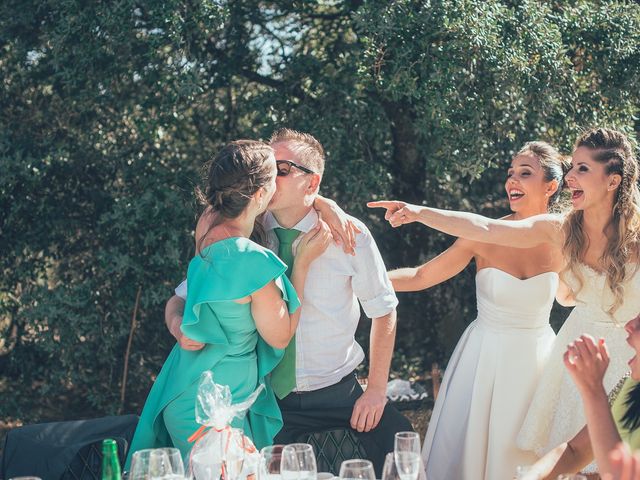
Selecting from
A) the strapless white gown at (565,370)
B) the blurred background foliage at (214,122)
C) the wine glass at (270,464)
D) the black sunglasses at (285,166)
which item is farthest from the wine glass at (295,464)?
the blurred background foliage at (214,122)

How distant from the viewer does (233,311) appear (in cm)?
291

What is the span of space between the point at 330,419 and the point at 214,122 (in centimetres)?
325

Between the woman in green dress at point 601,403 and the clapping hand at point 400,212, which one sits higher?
the clapping hand at point 400,212

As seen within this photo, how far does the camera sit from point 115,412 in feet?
19.5

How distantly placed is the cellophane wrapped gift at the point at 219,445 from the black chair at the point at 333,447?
706 mm

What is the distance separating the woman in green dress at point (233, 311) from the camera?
2904 millimetres

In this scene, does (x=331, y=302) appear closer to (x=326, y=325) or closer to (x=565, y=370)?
(x=326, y=325)

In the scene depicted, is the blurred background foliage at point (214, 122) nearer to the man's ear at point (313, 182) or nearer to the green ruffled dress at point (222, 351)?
the man's ear at point (313, 182)

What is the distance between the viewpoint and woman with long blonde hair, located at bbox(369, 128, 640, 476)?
349cm

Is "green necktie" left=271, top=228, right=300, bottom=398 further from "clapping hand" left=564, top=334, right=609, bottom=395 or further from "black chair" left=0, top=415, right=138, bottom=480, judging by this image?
"clapping hand" left=564, top=334, right=609, bottom=395

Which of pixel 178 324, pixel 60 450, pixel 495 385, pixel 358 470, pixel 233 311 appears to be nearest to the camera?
pixel 358 470

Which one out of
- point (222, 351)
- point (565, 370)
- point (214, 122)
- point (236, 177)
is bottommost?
point (565, 370)

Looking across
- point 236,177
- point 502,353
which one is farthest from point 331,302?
point 502,353

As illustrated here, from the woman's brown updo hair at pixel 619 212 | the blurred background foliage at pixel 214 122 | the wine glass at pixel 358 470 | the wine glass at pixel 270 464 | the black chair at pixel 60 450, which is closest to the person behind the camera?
the wine glass at pixel 358 470
